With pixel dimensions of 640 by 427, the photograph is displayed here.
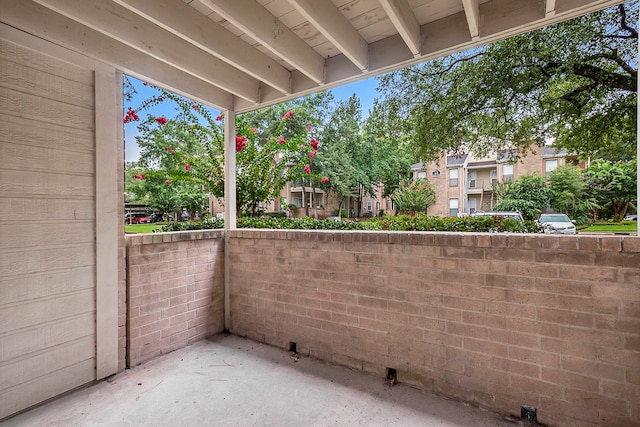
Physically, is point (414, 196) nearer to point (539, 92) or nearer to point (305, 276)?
point (539, 92)

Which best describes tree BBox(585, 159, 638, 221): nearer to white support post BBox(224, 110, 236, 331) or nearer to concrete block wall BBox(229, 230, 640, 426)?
concrete block wall BBox(229, 230, 640, 426)

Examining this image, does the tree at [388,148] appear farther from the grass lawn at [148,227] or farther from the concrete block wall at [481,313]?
the grass lawn at [148,227]

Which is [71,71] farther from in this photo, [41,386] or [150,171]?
[41,386]

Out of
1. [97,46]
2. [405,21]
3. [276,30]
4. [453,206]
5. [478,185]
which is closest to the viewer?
[405,21]

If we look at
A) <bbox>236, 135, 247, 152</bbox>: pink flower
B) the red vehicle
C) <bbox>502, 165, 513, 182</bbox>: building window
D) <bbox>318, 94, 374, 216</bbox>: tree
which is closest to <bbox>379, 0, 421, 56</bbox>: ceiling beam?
<bbox>502, 165, 513, 182</bbox>: building window

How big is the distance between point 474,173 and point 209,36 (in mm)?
3971

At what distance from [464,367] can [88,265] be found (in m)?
3.07

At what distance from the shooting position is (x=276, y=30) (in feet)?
7.22

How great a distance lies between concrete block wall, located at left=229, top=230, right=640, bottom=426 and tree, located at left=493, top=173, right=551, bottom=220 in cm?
131

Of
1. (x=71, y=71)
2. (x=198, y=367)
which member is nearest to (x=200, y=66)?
(x=71, y=71)

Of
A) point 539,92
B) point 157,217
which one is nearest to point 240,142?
point 157,217

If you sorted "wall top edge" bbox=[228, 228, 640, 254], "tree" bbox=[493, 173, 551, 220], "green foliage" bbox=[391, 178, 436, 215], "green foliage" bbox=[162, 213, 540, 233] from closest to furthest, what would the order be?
"wall top edge" bbox=[228, 228, 640, 254] → "green foliage" bbox=[162, 213, 540, 233] → "tree" bbox=[493, 173, 551, 220] → "green foliage" bbox=[391, 178, 436, 215]

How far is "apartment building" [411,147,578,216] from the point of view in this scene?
3617mm

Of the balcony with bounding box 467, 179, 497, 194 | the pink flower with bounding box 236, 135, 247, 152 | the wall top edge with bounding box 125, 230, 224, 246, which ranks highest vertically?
the pink flower with bounding box 236, 135, 247, 152
